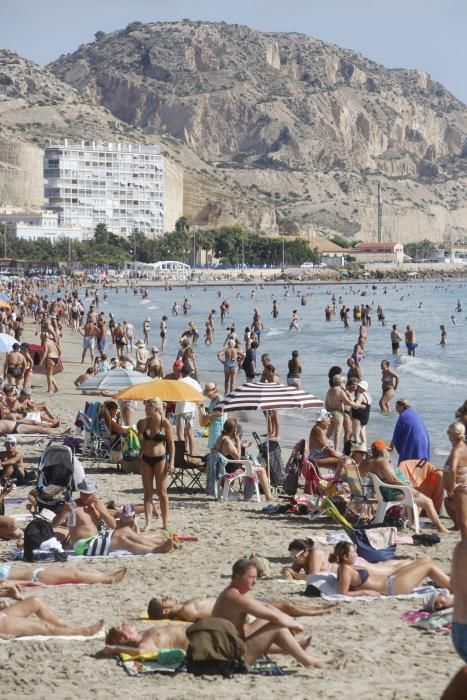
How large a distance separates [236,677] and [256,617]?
0.35 metres

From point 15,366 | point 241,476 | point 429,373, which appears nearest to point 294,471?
point 241,476

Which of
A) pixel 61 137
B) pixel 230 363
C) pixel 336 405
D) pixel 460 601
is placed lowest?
pixel 230 363

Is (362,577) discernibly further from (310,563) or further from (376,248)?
(376,248)

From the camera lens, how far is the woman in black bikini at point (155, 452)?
10.3 m

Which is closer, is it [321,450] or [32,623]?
[32,623]

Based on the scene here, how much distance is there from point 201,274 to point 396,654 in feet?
392

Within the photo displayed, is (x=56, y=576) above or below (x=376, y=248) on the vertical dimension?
below

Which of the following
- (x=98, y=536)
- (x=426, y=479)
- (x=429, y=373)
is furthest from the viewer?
(x=429, y=373)

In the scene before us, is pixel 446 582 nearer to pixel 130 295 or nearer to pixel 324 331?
pixel 324 331

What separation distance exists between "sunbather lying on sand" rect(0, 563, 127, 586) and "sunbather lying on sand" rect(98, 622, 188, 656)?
1603mm

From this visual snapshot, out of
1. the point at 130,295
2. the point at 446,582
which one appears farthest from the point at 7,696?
the point at 130,295

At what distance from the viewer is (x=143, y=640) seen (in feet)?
23.0

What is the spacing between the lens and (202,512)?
11.4 m

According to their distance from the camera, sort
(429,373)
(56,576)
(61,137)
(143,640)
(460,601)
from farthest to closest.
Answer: (61,137), (429,373), (56,576), (143,640), (460,601)
